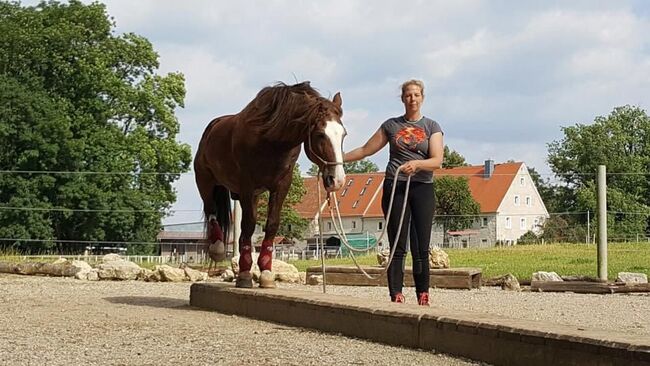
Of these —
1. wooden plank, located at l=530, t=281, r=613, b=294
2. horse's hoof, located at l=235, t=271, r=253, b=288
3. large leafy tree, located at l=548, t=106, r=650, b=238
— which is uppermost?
large leafy tree, located at l=548, t=106, r=650, b=238

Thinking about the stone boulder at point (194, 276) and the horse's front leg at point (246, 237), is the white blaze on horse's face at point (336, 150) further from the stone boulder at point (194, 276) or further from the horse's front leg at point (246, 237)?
the stone boulder at point (194, 276)

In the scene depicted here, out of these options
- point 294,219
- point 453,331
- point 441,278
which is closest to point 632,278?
point 441,278

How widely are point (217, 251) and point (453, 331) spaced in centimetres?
448

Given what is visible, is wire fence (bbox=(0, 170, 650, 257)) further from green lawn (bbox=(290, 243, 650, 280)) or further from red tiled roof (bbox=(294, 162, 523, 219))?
red tiled roof (bbox=(294, 162, 523, 219))

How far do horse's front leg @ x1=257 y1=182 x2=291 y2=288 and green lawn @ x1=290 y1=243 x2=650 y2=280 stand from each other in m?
6.83

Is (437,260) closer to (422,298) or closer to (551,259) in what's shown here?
(551,259)

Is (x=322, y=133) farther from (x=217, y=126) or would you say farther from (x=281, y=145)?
(x=217, y=126)

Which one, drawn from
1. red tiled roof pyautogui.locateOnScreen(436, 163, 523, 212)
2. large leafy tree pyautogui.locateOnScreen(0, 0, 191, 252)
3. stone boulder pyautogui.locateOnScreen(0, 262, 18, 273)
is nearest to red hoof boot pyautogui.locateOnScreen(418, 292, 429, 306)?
stone boulder pyautogui.locateOnScreen(0, 262, 18, 273)

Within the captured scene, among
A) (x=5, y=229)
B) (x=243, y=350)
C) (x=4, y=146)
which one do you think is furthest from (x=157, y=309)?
(x=4, y=146)

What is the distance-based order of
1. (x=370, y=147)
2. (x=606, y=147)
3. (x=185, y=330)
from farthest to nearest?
(x=606, y=147) < (x=370, y=147) < (x=185, y=330)

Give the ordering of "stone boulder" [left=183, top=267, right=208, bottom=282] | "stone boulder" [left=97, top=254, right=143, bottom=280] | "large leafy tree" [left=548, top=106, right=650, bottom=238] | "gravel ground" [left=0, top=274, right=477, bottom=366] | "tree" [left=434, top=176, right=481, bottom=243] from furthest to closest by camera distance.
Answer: "large leafy tree" [left=548, top=106, right=650, bottom=238] < "tree" [left=434, top=176, right=481, bottom=243] < "stone boulder" [left=97, top=254, right=143, bottom=280] < "stone boulder" [left=183, top=267, right=208, bottom=282] < "gravel ground" [left=0, top=274, right=477, bottom=366]

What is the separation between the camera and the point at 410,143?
7012 mm

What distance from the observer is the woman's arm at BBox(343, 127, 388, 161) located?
7.21 m

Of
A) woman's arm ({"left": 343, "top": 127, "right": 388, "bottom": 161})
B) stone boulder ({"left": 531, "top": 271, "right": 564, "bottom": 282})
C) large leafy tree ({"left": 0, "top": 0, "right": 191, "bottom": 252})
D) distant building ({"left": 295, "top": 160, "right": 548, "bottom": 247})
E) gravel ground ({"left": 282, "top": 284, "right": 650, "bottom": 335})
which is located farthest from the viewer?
distant building ({"left": 295, "top": 160, "right": 548, "bottom": 247})
